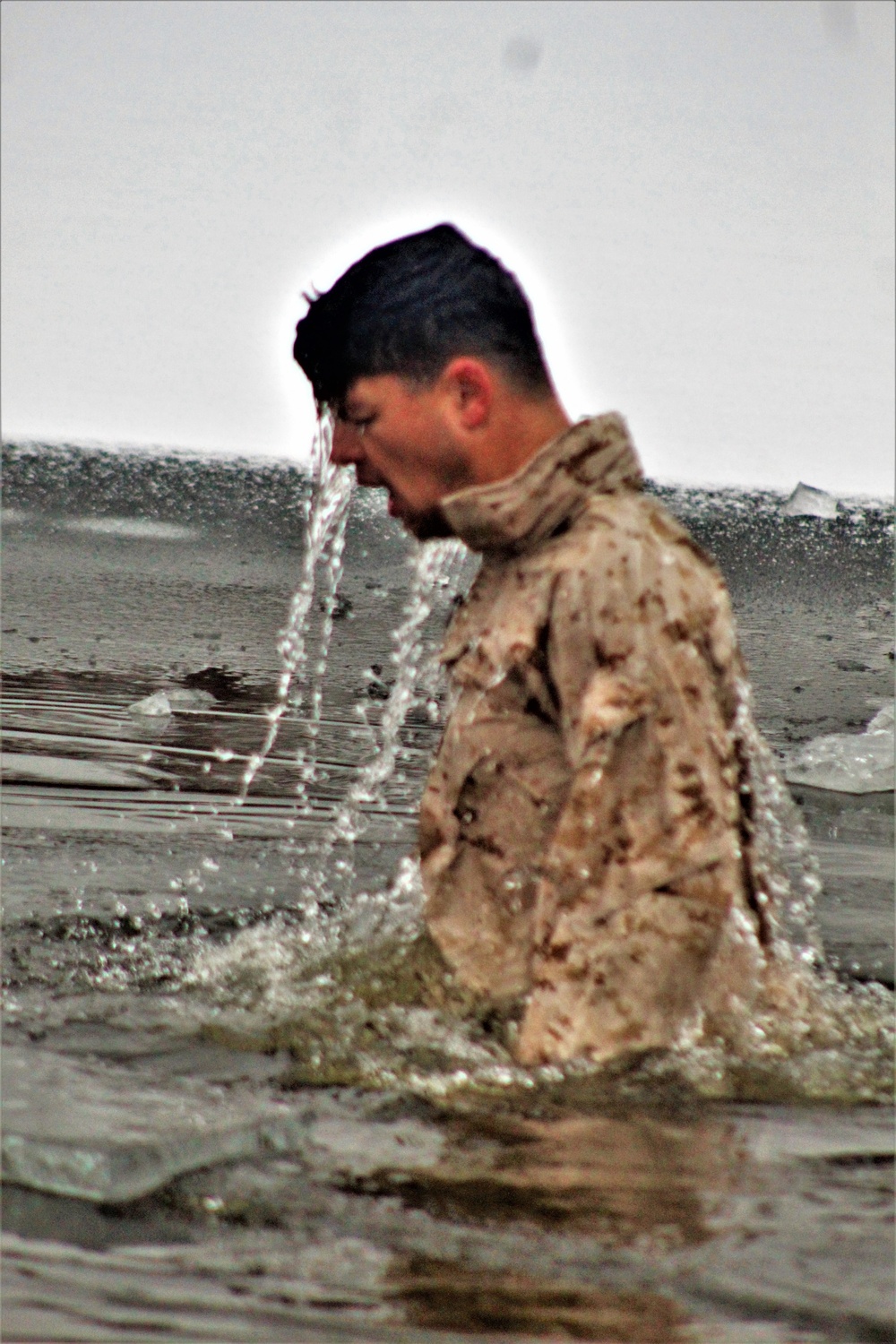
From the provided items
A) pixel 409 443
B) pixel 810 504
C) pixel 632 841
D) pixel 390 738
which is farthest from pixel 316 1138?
pixel 810 504

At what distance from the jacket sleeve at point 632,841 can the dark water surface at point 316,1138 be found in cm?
21

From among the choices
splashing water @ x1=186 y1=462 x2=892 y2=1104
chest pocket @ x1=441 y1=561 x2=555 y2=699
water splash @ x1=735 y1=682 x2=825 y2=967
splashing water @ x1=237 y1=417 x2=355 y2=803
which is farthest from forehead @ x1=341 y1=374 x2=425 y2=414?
water splash @ x1=735 y1=682 x2=825 y2=967

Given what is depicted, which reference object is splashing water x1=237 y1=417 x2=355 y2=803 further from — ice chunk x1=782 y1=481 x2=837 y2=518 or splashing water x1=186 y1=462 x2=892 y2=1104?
ice chunk x1=782 y1=481 x2=837 y2=518

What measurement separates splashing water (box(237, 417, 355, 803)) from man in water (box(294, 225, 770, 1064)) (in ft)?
0.82

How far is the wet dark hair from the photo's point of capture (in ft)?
9.49

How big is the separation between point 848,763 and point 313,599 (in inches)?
185

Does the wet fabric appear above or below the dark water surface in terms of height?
above

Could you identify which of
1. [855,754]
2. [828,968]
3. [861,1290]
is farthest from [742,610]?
[861,1290]

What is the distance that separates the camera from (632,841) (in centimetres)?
260

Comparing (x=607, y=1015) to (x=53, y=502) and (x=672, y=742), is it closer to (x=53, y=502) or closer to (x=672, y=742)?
(x=672, y=742)

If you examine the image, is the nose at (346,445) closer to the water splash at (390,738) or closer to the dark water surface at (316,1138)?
the water splash at (390,738)

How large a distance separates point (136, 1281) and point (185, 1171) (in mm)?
347

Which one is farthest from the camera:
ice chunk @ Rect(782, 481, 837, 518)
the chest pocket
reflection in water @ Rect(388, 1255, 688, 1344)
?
ice chunk @ Rect(782, 481, 837, 518)

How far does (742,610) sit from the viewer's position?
10.8 meters
